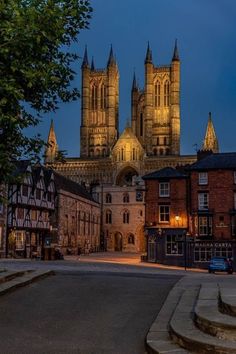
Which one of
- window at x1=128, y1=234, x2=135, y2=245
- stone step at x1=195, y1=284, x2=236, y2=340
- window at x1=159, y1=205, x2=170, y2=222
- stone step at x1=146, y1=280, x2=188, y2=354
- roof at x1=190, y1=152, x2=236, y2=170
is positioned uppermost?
roof at x1=190, y1=152, x2=236, y2=170

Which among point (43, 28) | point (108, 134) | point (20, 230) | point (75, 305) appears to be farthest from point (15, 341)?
point (108, 134)

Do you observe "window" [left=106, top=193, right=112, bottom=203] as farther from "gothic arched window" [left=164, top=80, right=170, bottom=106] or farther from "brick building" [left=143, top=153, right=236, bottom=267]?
"gothic arched window" [left=164, top=80, right=170, bottom=106]

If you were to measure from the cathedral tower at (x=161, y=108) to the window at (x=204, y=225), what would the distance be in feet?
324

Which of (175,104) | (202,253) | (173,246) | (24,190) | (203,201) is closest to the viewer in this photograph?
(202,253)

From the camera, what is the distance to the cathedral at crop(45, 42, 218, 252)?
139000 millimetres

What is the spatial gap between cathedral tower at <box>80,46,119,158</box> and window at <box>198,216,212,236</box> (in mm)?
103589

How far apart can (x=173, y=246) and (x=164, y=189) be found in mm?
6364

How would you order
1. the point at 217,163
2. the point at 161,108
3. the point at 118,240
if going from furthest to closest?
the point at 161,108
the point at 118,240
the point at 217,163

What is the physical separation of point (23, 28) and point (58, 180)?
64.8 meters

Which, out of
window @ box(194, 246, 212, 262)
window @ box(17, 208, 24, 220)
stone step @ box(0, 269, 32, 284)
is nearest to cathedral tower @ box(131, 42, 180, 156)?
window @ box(17, 208, 24, 220)

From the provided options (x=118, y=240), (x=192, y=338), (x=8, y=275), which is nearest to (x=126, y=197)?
(x=118, y=240)

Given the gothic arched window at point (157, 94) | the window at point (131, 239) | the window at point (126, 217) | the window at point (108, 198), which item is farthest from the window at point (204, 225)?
the gothic arched window at point (157, 94)

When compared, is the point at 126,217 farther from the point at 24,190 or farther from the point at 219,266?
the point at 219,266

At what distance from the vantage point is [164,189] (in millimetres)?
58094
